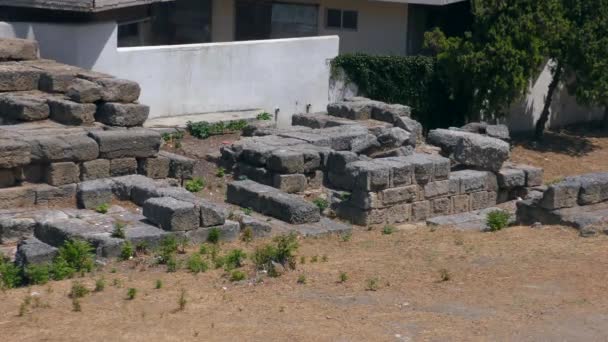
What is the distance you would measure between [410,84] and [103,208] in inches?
393

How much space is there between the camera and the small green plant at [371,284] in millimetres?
10805

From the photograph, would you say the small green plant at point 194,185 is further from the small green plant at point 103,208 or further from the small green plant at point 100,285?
the small green plant at point 100,285

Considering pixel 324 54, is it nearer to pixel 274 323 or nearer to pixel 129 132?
pixel 129 132

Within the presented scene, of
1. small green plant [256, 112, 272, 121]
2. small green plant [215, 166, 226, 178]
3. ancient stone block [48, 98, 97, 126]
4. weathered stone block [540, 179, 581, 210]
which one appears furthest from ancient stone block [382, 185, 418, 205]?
small green plant [256, 112, 272, 121]

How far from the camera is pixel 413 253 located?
12.7 metres

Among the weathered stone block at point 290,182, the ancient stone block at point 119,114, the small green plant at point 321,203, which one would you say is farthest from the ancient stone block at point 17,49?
the small green plant at point 321,203

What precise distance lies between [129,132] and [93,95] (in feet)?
3.40

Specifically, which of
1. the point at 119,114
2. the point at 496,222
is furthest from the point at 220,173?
the point at 496,222

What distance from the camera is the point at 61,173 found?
14977mm

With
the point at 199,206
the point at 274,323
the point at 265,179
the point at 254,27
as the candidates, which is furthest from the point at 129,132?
the point at 254,27

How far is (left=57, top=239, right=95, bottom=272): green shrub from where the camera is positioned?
38.0 feet

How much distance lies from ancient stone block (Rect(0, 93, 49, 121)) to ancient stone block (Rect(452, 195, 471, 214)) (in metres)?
6.18

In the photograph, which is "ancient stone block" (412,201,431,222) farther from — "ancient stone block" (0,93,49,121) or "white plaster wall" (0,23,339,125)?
"white plaster wall" (0,23,339,125)

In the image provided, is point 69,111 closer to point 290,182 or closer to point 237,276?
point 290,182
